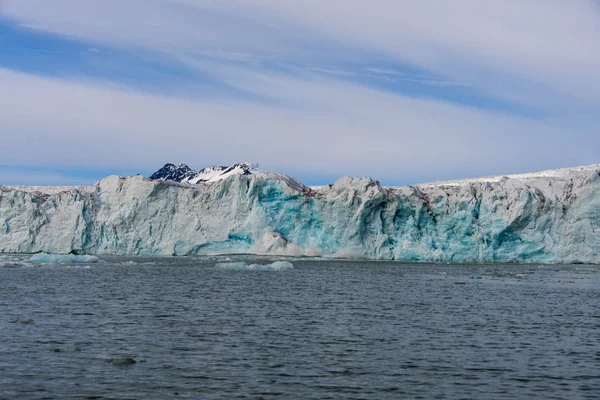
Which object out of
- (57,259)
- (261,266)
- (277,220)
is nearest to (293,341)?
(261,266)

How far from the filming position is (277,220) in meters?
42.4

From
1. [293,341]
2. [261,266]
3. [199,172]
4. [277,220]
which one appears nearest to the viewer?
[293,341]

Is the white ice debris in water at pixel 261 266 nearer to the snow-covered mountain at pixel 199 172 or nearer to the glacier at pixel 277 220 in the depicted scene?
the glacier at pixel 277 220

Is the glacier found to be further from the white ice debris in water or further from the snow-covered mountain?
the snow-covered mountain

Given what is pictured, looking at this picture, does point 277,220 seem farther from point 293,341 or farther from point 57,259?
point 293,341

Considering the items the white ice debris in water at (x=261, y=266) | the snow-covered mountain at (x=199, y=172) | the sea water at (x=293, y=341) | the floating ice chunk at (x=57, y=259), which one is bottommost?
the floating ice chunk at (x=57, y=259)

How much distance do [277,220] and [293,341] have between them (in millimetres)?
29618

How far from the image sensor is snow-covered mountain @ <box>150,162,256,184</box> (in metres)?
68.6

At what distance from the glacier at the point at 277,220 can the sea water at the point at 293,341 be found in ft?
52.8

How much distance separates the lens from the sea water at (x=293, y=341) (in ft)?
30.9

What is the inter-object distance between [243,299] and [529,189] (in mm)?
25341

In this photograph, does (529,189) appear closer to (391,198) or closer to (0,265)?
(391,198)

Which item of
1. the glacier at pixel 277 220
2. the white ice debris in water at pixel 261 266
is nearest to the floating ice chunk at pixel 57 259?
the glacier at pixel 277 220

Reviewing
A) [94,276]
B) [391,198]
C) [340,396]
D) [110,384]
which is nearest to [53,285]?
[94,276]
